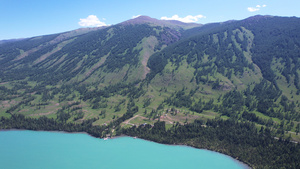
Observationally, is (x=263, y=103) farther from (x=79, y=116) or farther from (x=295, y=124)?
(x=79, y=116)

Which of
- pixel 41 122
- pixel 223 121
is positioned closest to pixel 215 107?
pixel 223 121

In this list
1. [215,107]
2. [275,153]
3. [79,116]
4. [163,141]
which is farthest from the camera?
[215,107]

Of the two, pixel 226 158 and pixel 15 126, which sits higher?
pixel 15 126

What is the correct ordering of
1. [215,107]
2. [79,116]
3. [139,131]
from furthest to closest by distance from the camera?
[215,107], [79,116], [139,131]

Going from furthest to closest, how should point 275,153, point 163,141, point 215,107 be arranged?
point 215,107
point 163,141
point 275,153

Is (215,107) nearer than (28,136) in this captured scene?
No

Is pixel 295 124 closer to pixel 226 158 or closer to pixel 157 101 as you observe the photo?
pixel 226 158

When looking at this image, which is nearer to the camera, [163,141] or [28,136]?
[163,141]

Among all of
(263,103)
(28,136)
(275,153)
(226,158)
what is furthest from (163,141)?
(263,103)

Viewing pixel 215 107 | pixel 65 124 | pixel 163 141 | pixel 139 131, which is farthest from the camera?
pixel 215 107
